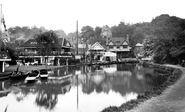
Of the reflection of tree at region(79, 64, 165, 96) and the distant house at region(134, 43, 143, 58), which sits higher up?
the distant house at region(134, 43, 143, 58)

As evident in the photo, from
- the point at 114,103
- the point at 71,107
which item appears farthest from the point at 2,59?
the point at 114,103

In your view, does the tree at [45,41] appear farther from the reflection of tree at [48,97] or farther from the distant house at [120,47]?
the distant house at [120,47]

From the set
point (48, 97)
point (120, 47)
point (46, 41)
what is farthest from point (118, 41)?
point (48, 97)

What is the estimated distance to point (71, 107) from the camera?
46.2ft

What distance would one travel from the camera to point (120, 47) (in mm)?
78812

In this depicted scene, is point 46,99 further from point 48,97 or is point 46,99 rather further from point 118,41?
point 118,41

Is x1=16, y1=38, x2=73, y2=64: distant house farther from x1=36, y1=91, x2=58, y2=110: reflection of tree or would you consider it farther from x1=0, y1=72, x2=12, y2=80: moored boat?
x1=36, y1=91, x2=58, y2=110: reflection of tree

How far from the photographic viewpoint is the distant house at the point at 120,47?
7806cm

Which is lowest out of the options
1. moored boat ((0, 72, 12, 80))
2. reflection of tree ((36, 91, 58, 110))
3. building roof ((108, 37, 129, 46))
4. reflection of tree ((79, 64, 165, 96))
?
reflection of tree ((36, 91, 58, 110))

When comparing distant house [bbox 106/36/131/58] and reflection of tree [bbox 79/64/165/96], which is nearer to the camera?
reflection of tree [bbox 79/64/165/96]

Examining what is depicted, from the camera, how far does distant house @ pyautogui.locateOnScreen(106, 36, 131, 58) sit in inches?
3073

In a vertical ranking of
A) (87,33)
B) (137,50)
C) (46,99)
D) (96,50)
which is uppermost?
(87,33)

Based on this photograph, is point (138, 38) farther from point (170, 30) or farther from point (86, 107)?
point (86, 107)

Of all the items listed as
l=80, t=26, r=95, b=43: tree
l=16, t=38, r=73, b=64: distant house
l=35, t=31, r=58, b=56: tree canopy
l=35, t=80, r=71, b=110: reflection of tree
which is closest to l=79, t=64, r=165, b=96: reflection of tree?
l=35, t=80, r=71, b=110: reflection of tree
